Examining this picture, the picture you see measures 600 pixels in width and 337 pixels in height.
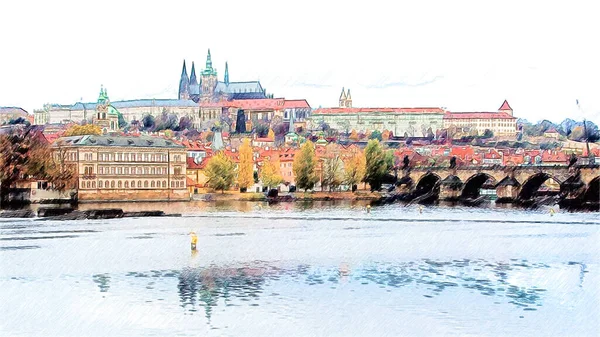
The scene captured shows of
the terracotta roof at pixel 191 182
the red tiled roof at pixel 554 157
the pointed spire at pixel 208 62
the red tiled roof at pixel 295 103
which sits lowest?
the terracotta roof at pixel 191 182

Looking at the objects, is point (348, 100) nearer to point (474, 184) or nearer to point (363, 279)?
point (474, 184)

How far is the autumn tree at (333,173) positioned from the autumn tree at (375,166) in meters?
0.80

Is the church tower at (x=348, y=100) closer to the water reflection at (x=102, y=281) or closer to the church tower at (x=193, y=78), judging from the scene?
the church tower at (x=193, y=78)

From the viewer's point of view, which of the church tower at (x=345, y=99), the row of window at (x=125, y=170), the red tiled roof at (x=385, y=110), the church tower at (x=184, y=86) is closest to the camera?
the row of window at (x=125, y=170)

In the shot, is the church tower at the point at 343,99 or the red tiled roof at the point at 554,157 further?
the church tower at the point at 343,99

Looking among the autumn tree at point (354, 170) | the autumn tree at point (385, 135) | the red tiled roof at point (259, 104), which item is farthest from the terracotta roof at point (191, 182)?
the red tiled roof at point (259, 104)

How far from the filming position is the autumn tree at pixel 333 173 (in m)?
32.9

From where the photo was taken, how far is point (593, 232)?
18.3 meters

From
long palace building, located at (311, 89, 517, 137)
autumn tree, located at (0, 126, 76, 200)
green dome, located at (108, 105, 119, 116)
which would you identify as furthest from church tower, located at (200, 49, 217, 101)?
autumn tree, located at (0, 126, 76, 200)

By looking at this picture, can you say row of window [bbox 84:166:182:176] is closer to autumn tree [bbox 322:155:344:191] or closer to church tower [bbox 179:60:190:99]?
autumn tree [bbox 322:155:344:191]

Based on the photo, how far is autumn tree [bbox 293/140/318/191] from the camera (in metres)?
32.7

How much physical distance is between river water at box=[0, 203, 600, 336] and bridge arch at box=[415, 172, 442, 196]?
45.8 ft

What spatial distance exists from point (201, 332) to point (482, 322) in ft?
7.75

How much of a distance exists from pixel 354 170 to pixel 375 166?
0.90 meters
